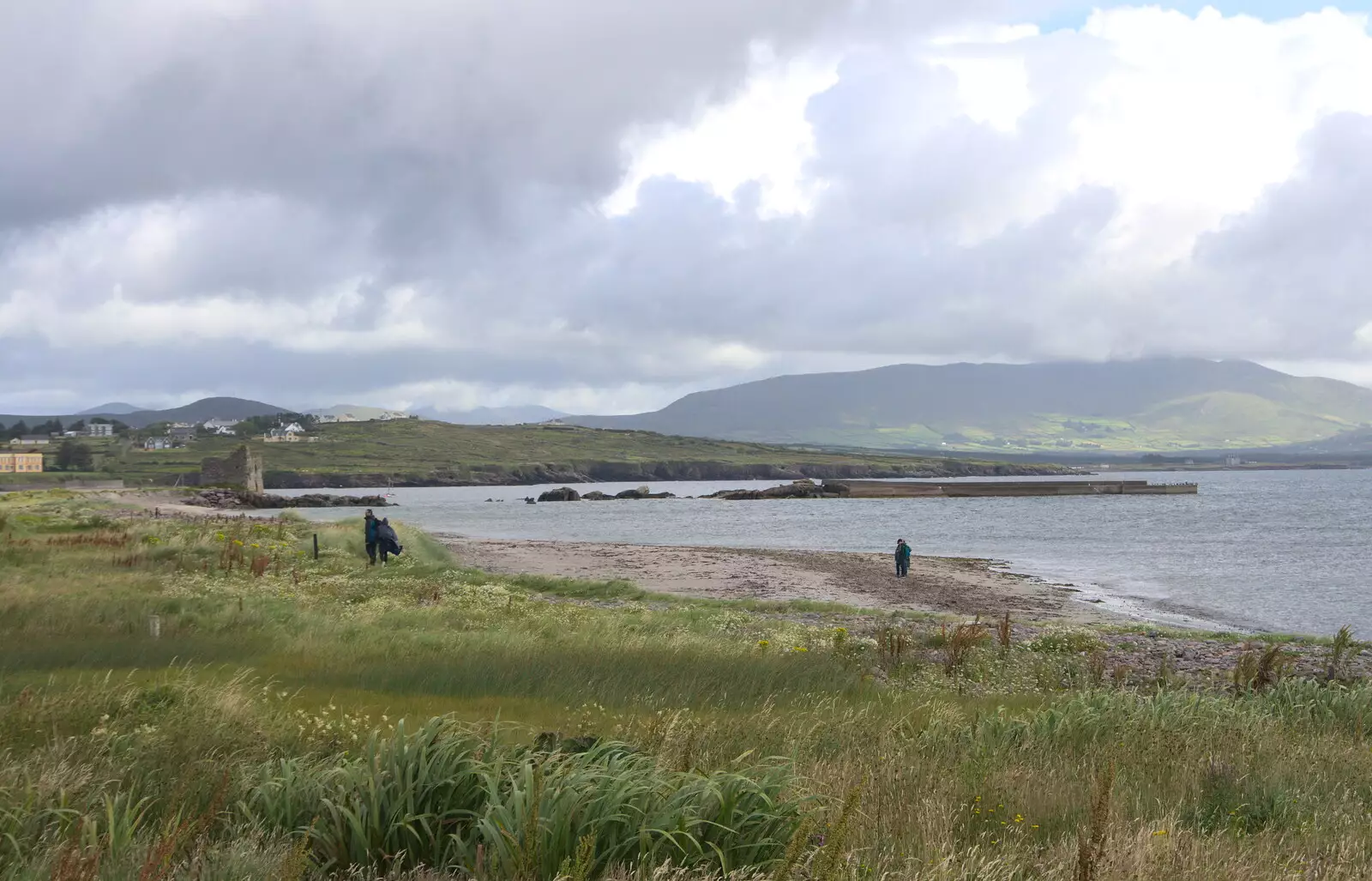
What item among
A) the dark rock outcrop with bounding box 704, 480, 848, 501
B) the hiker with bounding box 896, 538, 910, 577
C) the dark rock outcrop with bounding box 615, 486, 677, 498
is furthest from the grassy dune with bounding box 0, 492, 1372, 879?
the dark rock outcrop with bounding box 615, 486, 677, 498

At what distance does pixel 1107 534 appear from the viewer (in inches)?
2800

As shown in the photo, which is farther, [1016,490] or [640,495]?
[1016,490]

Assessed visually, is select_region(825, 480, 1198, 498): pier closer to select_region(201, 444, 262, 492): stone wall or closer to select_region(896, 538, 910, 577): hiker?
Result: select_region(201, 444, 262, 492): stone wall

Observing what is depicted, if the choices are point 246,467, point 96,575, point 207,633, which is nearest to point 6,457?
point 246,467

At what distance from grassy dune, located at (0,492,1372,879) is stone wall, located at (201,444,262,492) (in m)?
107

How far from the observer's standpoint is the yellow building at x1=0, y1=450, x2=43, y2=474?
135875mm

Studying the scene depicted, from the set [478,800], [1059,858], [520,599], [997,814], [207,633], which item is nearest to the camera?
[1059,858]

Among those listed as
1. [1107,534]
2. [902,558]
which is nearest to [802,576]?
[902,558]

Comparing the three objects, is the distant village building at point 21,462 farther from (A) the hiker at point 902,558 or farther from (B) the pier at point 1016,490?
(A) the hiker at point 902,558

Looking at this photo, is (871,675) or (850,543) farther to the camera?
(850,543)

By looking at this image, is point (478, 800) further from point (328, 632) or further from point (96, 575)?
point (96, 575)

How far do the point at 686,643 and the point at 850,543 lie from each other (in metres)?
49.4

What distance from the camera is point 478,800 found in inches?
228

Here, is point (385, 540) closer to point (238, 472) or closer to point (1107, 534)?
point (1107, 534)
